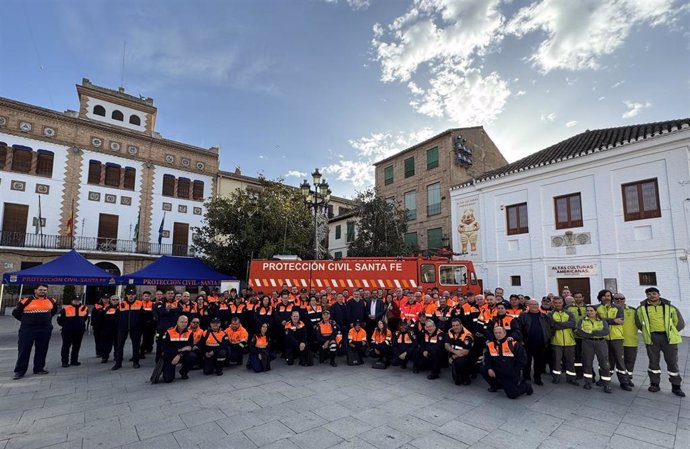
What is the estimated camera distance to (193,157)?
30422 millimetres

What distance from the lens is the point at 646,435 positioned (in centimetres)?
467

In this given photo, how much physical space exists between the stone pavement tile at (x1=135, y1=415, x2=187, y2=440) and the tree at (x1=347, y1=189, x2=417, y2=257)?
1630 centimetres

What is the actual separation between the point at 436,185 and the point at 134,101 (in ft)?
84.7

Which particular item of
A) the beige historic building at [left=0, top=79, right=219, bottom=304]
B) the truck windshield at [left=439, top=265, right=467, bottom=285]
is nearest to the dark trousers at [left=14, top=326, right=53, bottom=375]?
the truck windshield at [left=439, top=265, right=467, bottom=285]

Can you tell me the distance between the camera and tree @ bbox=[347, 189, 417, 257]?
2092 cm

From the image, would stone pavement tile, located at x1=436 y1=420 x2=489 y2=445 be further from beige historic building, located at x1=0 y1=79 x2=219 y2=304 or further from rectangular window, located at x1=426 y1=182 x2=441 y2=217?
beige historic building, located at x1=0 y1=79 x2=219 y2=304

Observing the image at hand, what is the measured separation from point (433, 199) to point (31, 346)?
856 inches

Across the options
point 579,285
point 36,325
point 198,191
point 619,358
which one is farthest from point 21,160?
point 579,285

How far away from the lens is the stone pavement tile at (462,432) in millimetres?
4566

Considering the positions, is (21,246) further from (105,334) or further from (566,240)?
(566,240)

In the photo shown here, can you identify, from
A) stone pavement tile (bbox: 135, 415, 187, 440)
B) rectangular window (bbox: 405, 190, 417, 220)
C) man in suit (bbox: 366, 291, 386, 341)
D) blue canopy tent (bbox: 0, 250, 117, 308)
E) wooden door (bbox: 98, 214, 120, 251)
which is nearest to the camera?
stone pavement tile (bbox: 135, 415, 187, 440)

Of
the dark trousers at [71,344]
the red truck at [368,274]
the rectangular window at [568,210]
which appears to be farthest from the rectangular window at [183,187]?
the rectangular window at [568,210]

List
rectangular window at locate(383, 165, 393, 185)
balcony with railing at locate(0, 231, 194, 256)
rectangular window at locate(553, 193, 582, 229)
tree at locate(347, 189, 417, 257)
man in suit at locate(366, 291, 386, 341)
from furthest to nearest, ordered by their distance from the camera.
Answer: rectangular window at locate(383, 165, 393, 185)
balcony with railing at locate(0, 231, 194, 256)
tree at locate(347, 189, 417, 257)
rectangular window at locate(553, 193, 582, 229)
man in suit at locate(366, 291, 386, 341)

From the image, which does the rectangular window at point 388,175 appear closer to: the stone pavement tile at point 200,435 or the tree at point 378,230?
the tree at point 378,230
